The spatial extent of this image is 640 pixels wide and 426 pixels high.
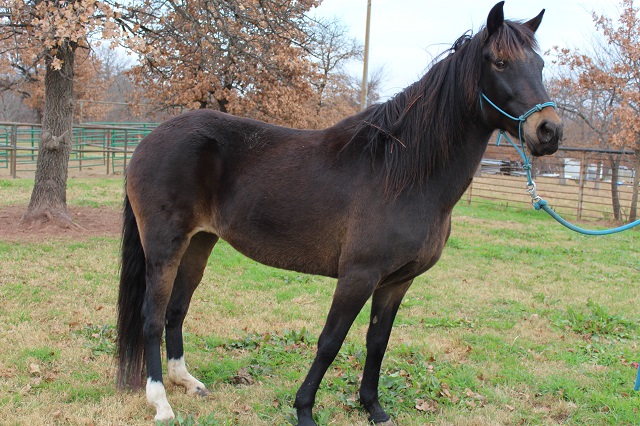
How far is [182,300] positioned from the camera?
12.7ft

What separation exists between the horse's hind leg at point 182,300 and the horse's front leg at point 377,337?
1181 millimetres

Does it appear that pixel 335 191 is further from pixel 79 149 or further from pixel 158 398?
pixel 79 149

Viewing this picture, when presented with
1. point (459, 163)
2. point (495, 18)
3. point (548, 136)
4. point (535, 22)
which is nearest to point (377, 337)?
point (459, 163)

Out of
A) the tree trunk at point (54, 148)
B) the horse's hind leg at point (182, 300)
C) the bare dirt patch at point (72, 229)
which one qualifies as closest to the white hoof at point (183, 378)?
the horse's hind leg at point (182, 300)

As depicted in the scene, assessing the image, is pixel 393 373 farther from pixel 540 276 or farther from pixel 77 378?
pixel 540 276

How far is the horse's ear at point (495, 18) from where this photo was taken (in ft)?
9.30

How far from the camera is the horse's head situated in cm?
274

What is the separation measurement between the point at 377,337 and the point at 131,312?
1.73 metres

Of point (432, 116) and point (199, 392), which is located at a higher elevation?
point (432, 116)

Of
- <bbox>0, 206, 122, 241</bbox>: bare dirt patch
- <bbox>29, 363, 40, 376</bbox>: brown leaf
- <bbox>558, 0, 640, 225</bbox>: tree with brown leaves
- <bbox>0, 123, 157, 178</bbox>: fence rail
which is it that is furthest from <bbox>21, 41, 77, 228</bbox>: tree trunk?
<bbox>558, 0, 640, 225</bbox>: tree with brown leaves

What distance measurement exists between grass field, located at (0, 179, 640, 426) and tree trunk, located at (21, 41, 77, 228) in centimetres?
90

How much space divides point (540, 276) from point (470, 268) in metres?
1.00

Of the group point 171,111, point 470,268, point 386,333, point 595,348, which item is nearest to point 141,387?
point 386,333

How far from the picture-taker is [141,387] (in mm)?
3664
